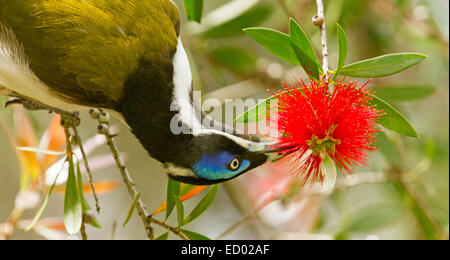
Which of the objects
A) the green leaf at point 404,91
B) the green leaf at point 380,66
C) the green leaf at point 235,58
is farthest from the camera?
the green leaf at point 235,58

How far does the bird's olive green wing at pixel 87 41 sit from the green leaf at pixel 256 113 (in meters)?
0.48

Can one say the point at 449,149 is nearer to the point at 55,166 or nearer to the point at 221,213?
the point at 221,213

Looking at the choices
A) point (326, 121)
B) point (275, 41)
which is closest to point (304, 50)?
point (275, 41)

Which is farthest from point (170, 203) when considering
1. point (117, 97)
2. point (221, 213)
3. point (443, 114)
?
point (443, 114)

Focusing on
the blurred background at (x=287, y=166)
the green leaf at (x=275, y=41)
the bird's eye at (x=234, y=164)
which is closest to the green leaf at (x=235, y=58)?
the blurred background at (x=287, y=166)

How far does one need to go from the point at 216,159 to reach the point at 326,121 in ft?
1.43

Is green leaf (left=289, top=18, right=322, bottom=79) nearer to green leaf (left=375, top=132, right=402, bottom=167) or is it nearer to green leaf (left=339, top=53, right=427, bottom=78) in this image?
green leaf (left=339, top=53, right=427, bottom=78)

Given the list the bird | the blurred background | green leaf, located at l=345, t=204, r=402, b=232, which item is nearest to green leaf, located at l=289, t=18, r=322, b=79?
the bird

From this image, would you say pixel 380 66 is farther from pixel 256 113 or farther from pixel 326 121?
pixel 256 113

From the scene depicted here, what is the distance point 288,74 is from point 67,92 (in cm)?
154

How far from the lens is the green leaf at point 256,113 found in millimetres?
1590

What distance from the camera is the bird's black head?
182cm

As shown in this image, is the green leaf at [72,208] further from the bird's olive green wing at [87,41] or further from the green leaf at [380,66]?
the green leaf at [380,66]

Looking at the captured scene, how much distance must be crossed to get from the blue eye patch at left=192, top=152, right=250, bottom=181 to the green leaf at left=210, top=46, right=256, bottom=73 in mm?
1394
